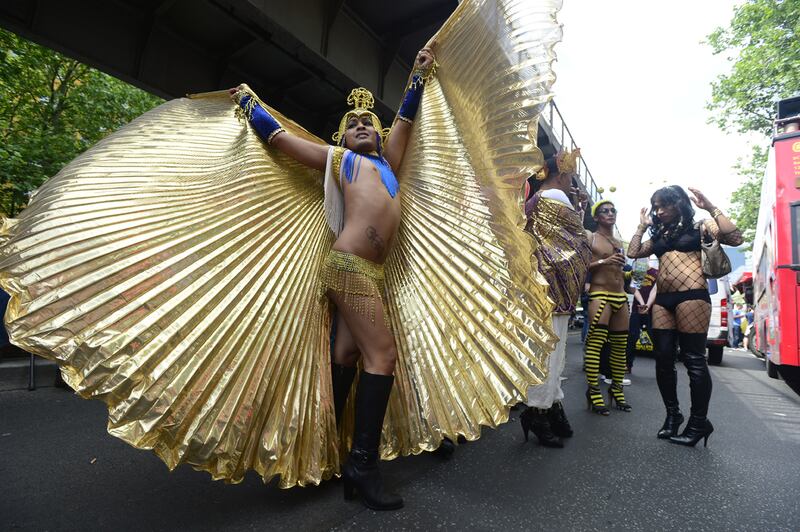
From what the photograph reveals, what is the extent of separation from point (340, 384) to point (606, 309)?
2.66m

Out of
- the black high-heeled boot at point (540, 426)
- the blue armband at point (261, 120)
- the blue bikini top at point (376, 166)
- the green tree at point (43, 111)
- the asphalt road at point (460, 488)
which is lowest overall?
the asphalt road at point (460, 488)

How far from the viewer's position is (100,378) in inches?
49.3

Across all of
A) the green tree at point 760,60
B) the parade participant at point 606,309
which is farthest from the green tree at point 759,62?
the parade participant at point 606,309

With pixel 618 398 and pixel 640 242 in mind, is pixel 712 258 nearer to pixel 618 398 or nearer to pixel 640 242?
pixel 640 242

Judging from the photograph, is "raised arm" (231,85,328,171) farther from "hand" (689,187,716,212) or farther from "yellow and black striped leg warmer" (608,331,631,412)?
"yellow and black striped leg warmer" (608,331,631,412)

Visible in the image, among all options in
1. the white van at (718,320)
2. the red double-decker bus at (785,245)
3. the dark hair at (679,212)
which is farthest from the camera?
the white van at (718,320)

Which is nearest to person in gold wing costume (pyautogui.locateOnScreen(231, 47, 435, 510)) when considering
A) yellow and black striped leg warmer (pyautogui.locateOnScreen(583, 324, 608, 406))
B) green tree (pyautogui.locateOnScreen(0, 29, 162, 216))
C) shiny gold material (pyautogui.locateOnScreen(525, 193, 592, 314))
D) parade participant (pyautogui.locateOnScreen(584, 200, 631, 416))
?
shiny gold material (pyautogui.locateOnScreen(525, 193, 592, 314))

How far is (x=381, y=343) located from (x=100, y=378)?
3.17 ft

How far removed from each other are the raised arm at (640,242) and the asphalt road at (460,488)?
51.3 inches

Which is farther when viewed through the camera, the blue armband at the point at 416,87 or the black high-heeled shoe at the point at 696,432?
the black high-heeled shoe at the point at 696,432

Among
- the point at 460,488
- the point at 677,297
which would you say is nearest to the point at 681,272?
the point at 677,297

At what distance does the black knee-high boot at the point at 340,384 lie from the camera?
6.21 feet

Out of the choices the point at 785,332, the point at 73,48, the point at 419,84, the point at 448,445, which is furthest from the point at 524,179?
the point at 785,332

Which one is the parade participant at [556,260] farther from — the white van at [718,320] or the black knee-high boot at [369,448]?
the white van at [718,320]
